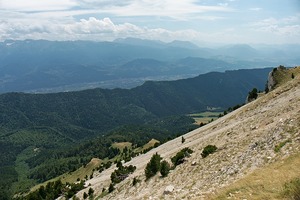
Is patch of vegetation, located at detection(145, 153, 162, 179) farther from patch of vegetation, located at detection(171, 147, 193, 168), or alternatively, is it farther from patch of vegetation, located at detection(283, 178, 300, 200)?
patch of vegetation, located at detection(283, 178, 300, 200)

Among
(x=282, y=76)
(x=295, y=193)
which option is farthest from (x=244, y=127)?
(x=282, y=76)

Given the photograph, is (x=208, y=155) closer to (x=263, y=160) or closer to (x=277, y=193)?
(x=263, y=160)

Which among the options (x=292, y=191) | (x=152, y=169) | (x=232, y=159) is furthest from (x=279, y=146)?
(x=152, y=169)

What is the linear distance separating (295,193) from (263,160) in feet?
34.7

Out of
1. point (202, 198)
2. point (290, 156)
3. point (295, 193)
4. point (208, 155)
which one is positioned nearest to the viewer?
point (295, 193)

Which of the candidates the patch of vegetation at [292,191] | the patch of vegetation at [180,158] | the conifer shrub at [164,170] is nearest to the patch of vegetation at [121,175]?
the patch of vegetation at [180,158]

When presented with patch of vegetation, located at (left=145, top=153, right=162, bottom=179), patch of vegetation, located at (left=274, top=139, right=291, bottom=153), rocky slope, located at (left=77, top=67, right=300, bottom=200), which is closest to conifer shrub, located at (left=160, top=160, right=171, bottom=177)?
rocky slope, located at (left=77, top=67, right=300, bottom=200)

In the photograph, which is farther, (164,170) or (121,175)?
(121,175)

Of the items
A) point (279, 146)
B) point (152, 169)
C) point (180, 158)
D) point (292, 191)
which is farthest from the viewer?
point (152, 169)

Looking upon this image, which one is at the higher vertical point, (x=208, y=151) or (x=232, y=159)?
(x=232, y=159)

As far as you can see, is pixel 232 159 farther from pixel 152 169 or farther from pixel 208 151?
pixel 152 169

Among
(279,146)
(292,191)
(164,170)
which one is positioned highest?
(292,191)

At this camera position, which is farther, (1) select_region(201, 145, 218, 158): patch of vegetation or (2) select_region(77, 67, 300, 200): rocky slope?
(1) select_region(201, 145, 218, 158): patch of vegetation

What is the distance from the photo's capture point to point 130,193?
42781 millimetres
